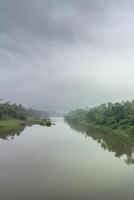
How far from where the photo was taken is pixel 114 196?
12.6m

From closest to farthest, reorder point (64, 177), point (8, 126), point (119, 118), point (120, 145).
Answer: point (64, 177), point (120, 145), point (8, 126), point (119, 118)

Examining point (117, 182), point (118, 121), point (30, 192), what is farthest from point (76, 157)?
point (118, 121)

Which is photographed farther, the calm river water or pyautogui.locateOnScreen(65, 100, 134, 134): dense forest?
pyautogui.locateOnScreen(65, 100, 134, 134): dense forest

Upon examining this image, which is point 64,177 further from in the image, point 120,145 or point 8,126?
point 8,126

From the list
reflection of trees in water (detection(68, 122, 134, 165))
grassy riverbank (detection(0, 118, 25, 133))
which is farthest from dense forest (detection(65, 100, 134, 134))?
grassy riverbank (detection(0, 118, 25, 133))

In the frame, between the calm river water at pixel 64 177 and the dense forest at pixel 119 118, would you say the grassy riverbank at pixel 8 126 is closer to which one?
the dense forest at pixel 119 118

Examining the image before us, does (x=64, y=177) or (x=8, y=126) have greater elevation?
(x=8, y=126)

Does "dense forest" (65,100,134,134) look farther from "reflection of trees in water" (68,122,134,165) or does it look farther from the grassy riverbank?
the grassy riverbank

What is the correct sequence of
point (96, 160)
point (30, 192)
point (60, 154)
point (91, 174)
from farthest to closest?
point (60, 154) → point (96, 160) → point (91, 174) → point (30, 192)

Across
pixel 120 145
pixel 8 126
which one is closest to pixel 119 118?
pixel 8 126

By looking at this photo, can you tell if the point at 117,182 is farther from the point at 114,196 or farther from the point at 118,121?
the point at 118,121

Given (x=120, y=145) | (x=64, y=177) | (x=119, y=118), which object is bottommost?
(x=64, y=177)

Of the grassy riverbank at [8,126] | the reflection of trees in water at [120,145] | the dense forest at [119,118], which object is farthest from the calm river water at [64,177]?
the grassy riverbank at [8,126]

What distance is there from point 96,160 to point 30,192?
10.2m
